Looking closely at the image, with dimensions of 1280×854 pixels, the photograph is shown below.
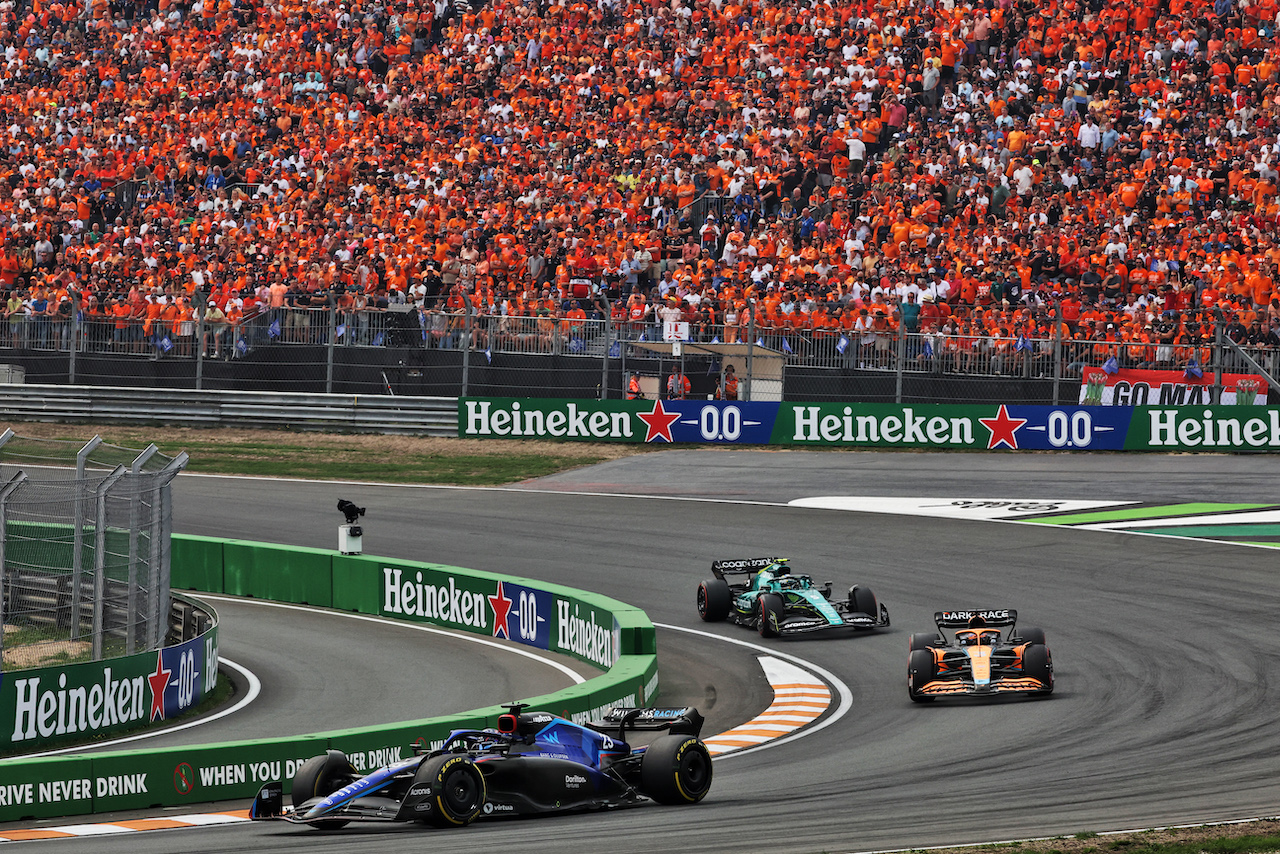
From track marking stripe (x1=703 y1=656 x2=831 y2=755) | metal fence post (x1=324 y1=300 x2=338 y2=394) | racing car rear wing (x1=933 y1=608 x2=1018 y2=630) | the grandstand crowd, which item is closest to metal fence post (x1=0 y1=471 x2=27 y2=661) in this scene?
track marking stripe (x1=703 y1=656 x2=831 y2=755)

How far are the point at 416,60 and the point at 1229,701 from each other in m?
31.2

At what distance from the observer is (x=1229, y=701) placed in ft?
45.0

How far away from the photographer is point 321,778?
994 centimetres

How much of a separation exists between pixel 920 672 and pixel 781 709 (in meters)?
1.24

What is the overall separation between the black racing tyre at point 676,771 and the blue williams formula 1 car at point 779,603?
7370 mm

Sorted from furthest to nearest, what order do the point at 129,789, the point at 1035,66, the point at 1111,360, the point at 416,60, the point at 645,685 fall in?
the point at 416,60, the point at 1035,66, the point at 1111,360, the point at 645,685, the point at 129,789

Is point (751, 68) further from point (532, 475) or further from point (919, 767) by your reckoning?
point (919, 767)

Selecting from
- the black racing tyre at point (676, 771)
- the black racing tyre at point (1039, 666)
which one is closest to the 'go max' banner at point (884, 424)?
the black racing tyre at point (1039, 666)

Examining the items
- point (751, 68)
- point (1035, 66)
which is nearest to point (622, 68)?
point (751, 68)

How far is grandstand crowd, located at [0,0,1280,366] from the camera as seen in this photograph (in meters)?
27.9

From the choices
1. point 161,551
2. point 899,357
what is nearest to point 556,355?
point 899,357

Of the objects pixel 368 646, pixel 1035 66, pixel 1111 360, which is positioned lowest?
pixel 368 646

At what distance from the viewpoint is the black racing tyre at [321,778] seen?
9.91 m

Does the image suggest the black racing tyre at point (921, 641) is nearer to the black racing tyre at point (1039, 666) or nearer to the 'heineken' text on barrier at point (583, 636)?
the black racing tyre at point (1039, 666)
